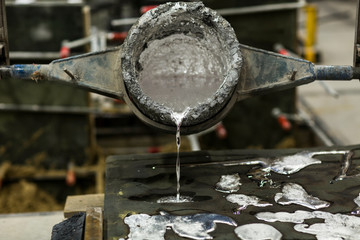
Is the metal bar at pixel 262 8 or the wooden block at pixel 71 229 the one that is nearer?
the wooden block at pixel 71 229

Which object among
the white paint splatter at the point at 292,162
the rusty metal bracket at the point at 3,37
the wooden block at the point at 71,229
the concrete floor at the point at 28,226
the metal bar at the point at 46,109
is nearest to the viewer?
the wooden block at the point at 71,229

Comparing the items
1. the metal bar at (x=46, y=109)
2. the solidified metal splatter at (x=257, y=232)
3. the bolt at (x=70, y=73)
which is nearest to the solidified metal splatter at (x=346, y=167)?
the solidified metal splatter at (x=257, y=232)

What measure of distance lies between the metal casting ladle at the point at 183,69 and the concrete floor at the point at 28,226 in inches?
34.5

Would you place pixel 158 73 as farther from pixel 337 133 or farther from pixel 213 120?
pixel 337 133

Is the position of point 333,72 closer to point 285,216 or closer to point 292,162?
point 292,162

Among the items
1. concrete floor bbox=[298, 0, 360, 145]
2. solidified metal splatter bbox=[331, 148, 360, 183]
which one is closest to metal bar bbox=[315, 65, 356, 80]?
solidified metal splatter bbox=[331, 148, 360, 183]

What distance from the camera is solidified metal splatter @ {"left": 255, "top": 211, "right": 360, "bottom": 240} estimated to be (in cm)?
225

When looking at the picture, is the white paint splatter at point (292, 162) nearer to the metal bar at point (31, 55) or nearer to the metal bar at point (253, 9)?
the metal bar at point (253, 9)

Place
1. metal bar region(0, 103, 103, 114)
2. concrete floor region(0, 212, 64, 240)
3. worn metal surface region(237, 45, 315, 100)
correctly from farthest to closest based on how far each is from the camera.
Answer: metal bar region(0, 103, 103, 114) → concrete floor region(0, 212, 64, 240) → worn metal surface region(237, 45, 315, 100)

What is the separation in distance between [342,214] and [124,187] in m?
0.97

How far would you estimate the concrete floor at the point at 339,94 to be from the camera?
5.95 meters

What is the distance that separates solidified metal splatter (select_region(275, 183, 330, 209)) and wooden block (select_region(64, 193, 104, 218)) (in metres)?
0.87

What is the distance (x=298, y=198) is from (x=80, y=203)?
3.47ft

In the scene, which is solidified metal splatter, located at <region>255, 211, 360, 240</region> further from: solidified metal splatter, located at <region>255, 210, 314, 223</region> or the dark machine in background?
the dark machine in background
